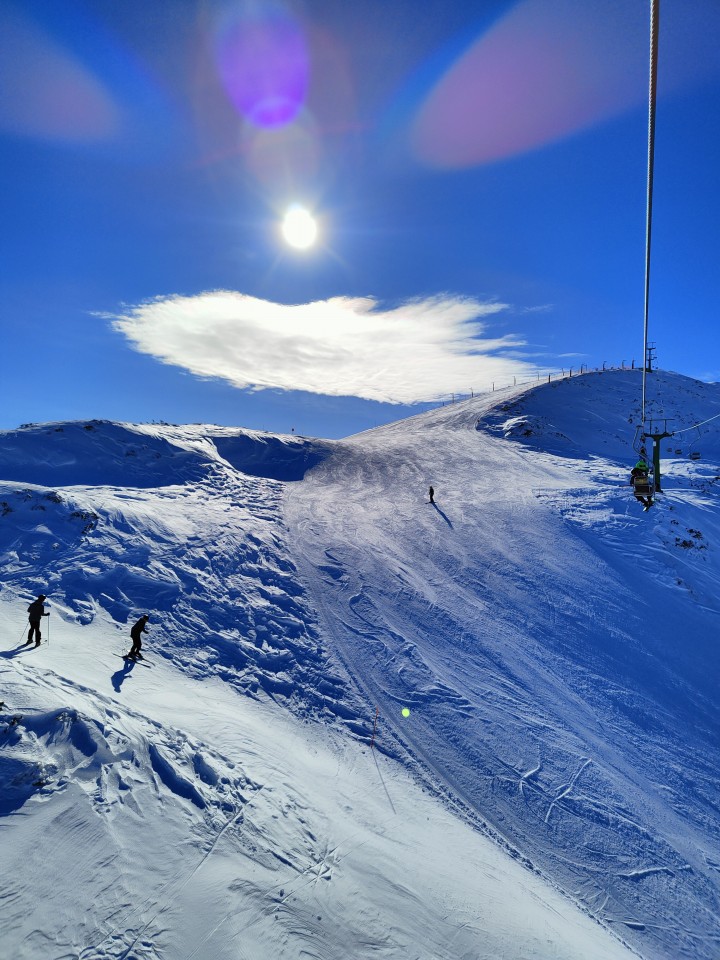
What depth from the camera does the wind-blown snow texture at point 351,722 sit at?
7.05 m

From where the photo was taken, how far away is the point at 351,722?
1302 cm

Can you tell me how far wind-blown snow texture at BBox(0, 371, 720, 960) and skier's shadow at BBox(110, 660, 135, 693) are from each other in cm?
14

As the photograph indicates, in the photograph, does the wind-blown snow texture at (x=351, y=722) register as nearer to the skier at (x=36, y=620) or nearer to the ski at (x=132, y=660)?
the ski at (x=132, y=660)

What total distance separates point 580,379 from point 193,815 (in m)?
67.2

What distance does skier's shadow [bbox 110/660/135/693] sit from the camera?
10997 mm

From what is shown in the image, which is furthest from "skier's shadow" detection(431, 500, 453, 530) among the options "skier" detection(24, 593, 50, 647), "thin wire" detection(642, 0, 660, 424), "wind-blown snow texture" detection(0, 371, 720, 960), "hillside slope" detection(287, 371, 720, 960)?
"skier" detection(24, 593, 50, 647)

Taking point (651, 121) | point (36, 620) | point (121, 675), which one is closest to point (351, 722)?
point (121, 675)

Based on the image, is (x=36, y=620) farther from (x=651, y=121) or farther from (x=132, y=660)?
(x=651, y=121)

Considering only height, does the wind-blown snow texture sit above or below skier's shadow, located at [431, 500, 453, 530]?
below

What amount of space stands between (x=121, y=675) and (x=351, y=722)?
19.7 ft

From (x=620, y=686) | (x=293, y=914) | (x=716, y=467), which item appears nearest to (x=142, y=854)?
(x=293, y=914)

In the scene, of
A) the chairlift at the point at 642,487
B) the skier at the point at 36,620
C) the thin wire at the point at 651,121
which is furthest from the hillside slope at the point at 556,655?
the thin wire at the point at 651,121

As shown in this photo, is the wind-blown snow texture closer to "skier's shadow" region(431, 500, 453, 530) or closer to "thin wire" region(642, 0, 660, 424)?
"skier's shadow" region(431, 500, 453, 530)

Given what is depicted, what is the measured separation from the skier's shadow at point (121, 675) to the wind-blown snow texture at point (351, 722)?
14 centimetres
